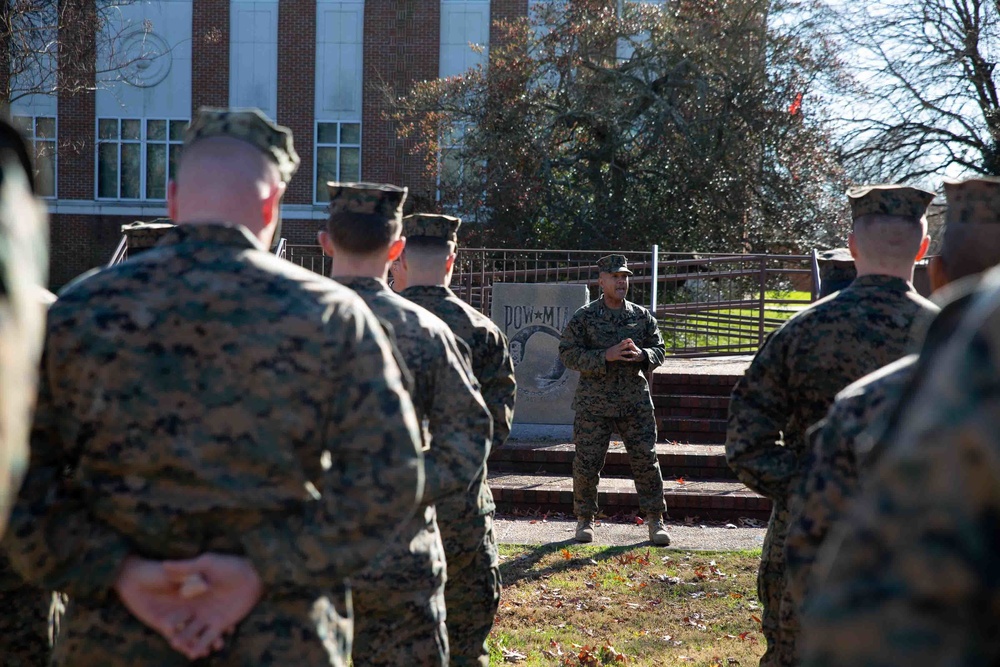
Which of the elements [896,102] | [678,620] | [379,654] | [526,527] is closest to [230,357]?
[379,654]

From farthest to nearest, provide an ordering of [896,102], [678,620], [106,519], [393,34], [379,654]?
1. [393,34]
2. [896,102]
3. [678,620]
4. [379,654]
5. [106,519]

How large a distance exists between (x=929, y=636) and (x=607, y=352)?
8187mm

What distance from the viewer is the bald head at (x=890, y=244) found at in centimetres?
390

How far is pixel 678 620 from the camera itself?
7.21m

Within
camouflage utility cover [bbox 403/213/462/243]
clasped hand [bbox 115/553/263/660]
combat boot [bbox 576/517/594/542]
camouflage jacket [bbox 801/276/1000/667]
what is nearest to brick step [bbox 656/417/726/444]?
combat boot [bbox 576/517/594/542]

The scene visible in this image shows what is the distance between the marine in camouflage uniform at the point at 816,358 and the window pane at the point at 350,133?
1053 inches

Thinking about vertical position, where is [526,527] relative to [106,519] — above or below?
below

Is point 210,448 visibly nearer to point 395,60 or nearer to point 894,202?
point 894,202

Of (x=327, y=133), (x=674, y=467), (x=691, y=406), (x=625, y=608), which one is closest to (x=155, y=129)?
(x=327, y=133)

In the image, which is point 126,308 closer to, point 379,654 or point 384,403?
point 384,403

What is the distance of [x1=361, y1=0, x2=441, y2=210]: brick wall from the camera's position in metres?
29.3

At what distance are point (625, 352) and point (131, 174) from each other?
2444 cm

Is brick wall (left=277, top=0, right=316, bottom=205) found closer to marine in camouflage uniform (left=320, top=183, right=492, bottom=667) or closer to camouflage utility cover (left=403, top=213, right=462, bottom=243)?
camouflage utility cover (left=403, top=213, right=462, bottom=243)

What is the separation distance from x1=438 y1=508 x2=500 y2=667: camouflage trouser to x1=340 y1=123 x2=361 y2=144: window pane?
2621 cm
